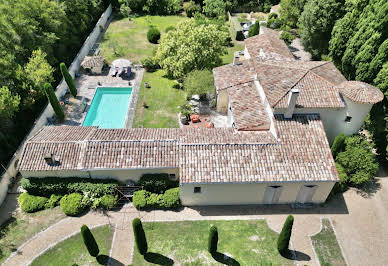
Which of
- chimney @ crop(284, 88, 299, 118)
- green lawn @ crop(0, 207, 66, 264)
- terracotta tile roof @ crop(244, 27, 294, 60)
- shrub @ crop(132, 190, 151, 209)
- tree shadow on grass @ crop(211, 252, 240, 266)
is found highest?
chimney @ crop(284, 88, 299, 118)

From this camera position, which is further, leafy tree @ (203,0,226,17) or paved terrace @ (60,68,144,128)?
leafy tree @ (203,0,226,17)

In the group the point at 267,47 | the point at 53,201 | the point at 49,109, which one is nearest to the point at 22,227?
the point at 53,201

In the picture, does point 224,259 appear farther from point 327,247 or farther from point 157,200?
point 327,247

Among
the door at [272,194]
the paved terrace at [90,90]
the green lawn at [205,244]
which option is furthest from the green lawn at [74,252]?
the paved terrace at [90,90]

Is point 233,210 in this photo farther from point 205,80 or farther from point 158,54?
point 158,54

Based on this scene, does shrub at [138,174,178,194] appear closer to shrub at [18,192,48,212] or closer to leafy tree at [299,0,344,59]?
shrub at [18,192,48,212]

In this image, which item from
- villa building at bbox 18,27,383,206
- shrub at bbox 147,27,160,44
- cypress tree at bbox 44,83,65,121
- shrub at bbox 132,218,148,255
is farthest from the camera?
shrub at bbox 147,27,160,44

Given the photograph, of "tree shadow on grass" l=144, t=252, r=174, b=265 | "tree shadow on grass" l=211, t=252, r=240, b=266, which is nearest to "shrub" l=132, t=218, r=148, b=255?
"tree shadow on grass" l=144, t=252, r=174, b=265
